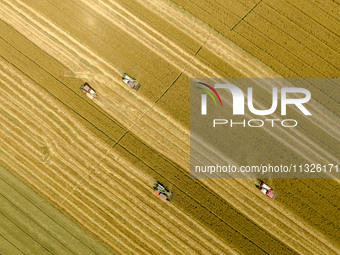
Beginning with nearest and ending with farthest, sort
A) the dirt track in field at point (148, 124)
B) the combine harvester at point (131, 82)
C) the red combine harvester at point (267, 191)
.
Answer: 1. the red combine harvester at point (267, 191)
2. the dirt track in field at point (148, 124)
3. the combine harvester at point (131, 82)

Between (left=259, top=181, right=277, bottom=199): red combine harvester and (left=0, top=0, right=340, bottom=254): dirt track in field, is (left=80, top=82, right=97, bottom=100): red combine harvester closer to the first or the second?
(left=0, top=0, right=340, bottom=254): dirt track in field

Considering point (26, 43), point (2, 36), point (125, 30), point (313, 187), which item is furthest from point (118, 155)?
point (313, 187)

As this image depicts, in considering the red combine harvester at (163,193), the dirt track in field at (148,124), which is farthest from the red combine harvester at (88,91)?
the red combine harvester at (163,193)

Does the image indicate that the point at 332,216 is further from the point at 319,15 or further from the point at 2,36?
the point at 2,36

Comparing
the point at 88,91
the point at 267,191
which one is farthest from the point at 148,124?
the point at 267,191

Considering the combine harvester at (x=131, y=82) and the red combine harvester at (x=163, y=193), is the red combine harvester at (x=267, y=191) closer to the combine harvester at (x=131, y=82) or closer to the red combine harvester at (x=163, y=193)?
the red combine harvester at (x=163, y=193)

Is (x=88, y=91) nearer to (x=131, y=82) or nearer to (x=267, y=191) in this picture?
(x=131, y=82)
